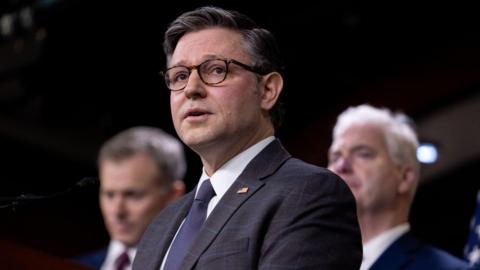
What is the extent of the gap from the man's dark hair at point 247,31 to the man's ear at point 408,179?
1.26 meters

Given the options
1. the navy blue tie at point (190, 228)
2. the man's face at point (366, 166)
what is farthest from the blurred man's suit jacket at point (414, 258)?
the navy blue tie at point (190, 228)

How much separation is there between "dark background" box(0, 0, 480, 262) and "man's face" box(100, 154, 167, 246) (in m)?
1.24

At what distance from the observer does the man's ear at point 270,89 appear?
2277mm

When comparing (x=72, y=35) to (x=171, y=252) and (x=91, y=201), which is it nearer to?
(x=91, y=201)

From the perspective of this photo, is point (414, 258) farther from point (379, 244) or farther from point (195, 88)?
point (195, 88)

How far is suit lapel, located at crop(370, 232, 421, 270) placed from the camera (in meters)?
3.19

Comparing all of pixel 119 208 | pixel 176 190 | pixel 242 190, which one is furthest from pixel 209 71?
pixel 176 190

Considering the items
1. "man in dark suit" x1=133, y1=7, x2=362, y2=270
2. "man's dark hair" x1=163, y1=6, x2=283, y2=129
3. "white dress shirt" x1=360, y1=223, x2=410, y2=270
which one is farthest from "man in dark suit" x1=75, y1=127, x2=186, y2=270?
"man's dark hair" x1=163, y1=6, x2=283, y2=129

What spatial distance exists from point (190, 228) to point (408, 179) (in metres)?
1.56

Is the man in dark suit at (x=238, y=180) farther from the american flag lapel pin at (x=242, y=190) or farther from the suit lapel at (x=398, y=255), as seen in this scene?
the suit lapel at (x=398, y=255)

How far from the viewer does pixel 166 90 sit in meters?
5.19

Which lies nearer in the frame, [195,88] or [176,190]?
[195,88]

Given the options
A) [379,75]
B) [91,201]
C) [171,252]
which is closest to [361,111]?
[171,252]

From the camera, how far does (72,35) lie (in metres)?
4.96
